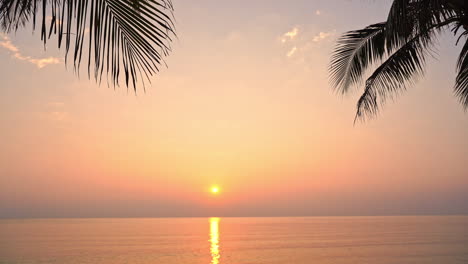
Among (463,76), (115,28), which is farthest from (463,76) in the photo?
(115,28)

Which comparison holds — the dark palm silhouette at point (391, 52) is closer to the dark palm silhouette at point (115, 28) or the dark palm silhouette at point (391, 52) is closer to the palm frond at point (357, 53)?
the palm frond at point (357, 53)

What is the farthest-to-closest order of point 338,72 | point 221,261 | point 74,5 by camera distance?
point 221,261, point 338,72, point 74,5

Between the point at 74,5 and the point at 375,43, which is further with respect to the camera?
the point at 375,43

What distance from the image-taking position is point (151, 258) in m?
23.5

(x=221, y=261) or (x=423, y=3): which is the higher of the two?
(x=423, y=3)

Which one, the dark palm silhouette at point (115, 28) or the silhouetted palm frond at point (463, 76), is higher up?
the silhouetted palm frond at point (463, 76)

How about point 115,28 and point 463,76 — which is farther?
point 463,76

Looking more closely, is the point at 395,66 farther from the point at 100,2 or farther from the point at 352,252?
the point at 352,252

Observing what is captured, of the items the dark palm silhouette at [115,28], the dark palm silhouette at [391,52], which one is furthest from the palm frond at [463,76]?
the dark palm silhouette at [115,28]

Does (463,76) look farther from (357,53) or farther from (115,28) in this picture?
(115,28)

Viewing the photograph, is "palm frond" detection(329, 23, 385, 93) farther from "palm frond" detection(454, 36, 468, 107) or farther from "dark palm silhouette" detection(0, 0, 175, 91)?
"dark palm silhouette" detection(0, 0, 175, 91)

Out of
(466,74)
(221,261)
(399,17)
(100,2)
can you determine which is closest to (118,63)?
(100,2)

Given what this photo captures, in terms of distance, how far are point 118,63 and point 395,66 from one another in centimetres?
673

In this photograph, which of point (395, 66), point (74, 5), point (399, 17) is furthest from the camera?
point (395, 66)
